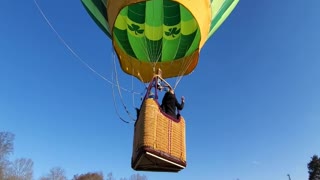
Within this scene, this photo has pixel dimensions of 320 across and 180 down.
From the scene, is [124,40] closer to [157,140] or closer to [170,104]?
[170,104]

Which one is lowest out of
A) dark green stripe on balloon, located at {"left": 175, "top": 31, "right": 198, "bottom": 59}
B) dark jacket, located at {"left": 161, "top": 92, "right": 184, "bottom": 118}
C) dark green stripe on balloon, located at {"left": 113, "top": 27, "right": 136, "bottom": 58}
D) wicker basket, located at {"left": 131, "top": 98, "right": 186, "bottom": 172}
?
wicker basket, located at {"left": 131, "top": 98, "right": 186, "bottom": 172}

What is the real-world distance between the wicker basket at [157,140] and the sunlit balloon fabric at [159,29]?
1.88m

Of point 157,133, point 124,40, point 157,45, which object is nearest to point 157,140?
point 157,133

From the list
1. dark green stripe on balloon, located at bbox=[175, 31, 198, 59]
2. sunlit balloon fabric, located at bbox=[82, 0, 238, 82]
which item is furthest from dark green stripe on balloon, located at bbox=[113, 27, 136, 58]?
dark green stripe on balloon, located at bbox=[175, 31, 198, 59]

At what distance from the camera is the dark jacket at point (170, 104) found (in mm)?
6449

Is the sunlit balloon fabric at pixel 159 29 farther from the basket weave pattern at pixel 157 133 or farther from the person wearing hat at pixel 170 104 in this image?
the basket weave pattern at pixel 157 133

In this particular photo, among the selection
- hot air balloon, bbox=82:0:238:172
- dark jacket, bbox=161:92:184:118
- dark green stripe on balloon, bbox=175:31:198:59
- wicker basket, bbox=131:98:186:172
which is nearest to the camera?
wicker basket, bbox=131:98:186:172

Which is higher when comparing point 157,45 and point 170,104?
point 157,45

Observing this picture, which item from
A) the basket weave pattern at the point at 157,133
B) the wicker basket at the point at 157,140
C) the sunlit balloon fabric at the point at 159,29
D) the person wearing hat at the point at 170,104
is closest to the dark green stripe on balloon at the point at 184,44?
the sunlit balloon fabric at the point at 159,29

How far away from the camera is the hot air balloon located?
19.1ft

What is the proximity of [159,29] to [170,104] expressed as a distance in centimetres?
200

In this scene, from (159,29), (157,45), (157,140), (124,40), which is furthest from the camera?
(124,40)

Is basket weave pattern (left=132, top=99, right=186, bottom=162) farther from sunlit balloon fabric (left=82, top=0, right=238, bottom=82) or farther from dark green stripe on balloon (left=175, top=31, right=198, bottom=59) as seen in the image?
dark green stripe on balloon (left=175, top=31, right=198, bottom=59)

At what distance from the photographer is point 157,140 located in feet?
18.6
